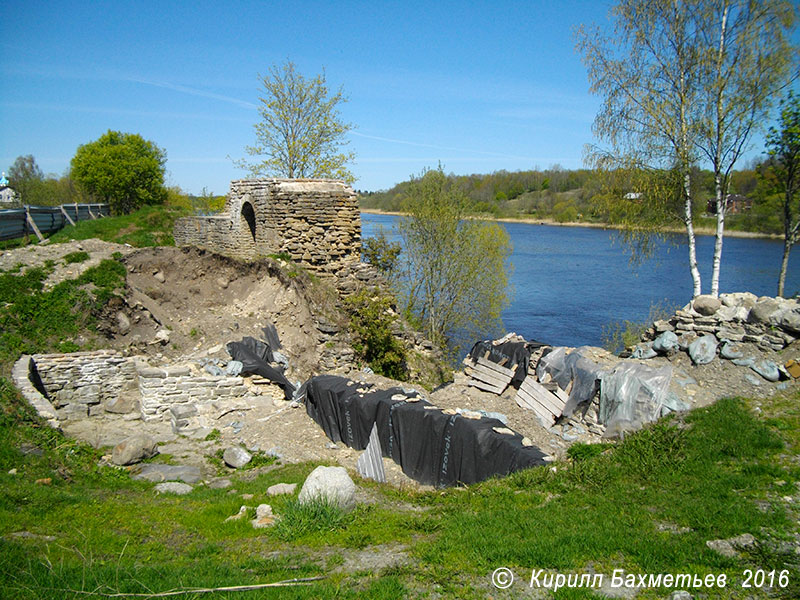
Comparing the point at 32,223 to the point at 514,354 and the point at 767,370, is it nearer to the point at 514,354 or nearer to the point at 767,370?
the point at 514,354

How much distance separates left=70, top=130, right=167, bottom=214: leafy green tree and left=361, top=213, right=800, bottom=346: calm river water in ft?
35.3

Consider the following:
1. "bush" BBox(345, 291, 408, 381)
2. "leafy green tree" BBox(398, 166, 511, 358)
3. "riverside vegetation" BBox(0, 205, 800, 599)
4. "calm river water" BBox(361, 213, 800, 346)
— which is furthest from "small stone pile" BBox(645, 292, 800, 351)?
"leafy green tree" BBox(398, 166, 511, 358)

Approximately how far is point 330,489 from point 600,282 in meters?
32.7

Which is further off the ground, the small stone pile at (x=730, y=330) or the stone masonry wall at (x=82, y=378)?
the small stone pile at (x=730, y=330)

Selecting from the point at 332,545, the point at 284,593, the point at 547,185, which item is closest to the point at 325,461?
the point at 332,545

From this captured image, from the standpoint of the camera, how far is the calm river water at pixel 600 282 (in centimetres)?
2580

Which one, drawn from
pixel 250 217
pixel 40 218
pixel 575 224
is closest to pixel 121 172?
pixel 40 218

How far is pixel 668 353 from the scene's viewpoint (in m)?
9.77

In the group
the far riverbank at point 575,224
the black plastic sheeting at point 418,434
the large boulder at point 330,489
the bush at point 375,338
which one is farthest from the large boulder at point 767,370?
the large boulder at point 330,489

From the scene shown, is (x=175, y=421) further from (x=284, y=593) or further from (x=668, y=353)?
(x=668, y=353)

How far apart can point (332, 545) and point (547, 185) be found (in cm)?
8248

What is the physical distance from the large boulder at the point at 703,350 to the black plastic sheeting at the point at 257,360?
7.66 metres

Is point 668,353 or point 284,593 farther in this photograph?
point 668,353

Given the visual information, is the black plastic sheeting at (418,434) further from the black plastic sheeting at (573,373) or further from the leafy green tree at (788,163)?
the leafy green tree at (788,163)
